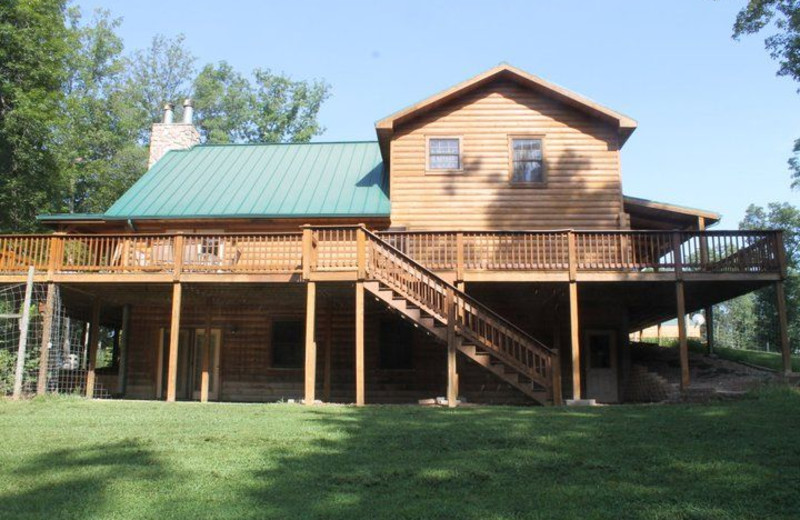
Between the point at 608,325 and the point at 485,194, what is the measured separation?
4.90m

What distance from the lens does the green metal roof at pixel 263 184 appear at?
19578 mm

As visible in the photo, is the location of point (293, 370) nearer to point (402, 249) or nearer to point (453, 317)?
point (402, 249)

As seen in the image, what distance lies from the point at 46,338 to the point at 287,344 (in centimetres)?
608

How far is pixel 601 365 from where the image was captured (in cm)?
1936

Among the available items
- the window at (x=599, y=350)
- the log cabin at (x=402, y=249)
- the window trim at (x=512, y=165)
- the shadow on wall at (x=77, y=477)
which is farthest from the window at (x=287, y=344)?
the shadow on wall at (x=77, y=477)

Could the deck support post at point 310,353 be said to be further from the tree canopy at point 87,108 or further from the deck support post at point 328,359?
the tree canopy at point 87,108

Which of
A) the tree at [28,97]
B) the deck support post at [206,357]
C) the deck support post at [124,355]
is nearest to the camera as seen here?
the deck support post at [206,357]

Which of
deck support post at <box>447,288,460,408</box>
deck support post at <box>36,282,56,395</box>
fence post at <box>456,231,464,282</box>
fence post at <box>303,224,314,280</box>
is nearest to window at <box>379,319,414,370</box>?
fence post at <box>456,231,464,282</box>

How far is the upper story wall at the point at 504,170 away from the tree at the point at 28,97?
1392cm

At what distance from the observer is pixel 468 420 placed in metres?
10.9

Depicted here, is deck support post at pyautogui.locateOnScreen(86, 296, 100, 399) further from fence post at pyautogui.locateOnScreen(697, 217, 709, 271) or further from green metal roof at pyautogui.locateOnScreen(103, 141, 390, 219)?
fence post at pyautogui.locateOnScreen(697, 217, 709, 271)

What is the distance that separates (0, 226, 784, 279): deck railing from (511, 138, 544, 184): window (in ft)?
9.28

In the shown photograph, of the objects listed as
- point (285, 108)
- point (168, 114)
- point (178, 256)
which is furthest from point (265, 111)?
point (178, 256)

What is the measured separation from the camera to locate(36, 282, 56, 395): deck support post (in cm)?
1604
